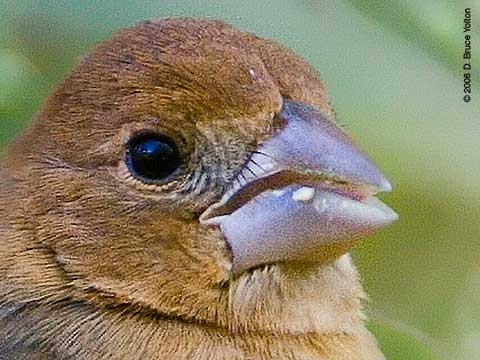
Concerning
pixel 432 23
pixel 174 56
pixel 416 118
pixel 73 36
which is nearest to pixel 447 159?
pixel 416 118

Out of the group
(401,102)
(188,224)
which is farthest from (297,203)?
(401,102)

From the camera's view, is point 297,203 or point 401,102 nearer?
point 297,203

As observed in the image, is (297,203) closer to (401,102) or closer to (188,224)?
(188,224)

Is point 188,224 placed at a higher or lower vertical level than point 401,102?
lower

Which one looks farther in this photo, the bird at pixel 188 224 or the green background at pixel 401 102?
the green background at pixel 401 102

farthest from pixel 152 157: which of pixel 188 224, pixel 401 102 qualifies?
pixel 401 102

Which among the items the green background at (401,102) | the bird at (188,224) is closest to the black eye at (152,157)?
the bird at (188,224)

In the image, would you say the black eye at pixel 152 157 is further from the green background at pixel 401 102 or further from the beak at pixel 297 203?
the green background at pixel 401 102
